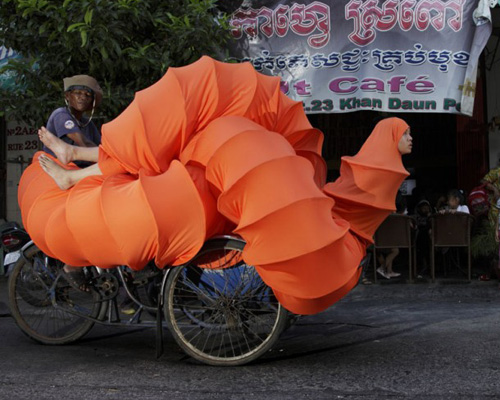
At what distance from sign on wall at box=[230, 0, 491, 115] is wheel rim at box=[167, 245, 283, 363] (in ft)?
14.9

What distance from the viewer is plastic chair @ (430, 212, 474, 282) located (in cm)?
868

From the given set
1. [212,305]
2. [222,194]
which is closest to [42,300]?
[212,305]

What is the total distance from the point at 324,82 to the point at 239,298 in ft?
15.8

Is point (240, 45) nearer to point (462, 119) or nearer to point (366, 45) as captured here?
point (366, 45)

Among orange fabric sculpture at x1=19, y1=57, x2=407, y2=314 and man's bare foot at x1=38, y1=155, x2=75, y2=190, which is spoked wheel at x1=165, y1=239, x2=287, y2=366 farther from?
man's bare foot at x1=38, y1=155, x2=75, y2=190

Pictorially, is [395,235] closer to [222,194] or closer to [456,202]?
[456,202]

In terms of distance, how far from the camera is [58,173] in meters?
4.37

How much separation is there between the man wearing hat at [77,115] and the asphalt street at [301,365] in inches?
60.4

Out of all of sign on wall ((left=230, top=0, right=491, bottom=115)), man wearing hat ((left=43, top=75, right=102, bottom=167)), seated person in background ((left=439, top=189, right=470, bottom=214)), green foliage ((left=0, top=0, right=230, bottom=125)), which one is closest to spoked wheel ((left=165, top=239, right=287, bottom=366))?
man wearing hat ((left=43, top=75, right=102, bottom=167))

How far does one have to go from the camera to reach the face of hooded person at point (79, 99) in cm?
524

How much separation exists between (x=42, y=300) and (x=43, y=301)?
0.6 inches

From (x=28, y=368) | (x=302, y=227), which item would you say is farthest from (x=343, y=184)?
(x=28, y=368)

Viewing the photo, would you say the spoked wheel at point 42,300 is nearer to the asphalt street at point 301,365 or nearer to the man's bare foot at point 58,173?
the asphalt street at point 301,365

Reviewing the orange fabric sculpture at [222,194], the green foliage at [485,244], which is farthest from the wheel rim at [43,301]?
the green foliage at [485,244]
